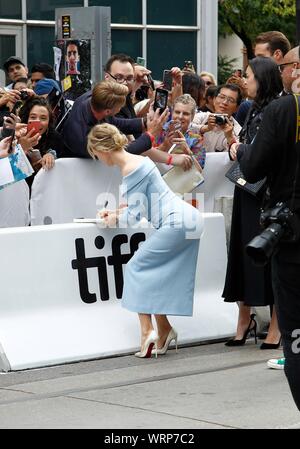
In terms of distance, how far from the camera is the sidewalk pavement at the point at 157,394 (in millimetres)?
6402

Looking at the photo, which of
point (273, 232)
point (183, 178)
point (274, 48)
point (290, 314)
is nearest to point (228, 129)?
point (183, 178)

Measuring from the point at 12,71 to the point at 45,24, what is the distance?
6.93m

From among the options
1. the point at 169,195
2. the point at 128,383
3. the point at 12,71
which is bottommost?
the point at 128,383

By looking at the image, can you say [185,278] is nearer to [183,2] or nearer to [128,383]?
[128,383]

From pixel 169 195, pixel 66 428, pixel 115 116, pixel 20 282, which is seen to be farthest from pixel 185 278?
pixel 66 428

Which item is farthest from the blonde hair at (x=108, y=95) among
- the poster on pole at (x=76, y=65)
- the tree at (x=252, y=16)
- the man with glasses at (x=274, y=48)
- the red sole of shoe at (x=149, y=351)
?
the tree at (x=252, y=16)

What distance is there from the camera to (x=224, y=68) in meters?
36.2

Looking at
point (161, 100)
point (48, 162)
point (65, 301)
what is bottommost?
point (65, 301)

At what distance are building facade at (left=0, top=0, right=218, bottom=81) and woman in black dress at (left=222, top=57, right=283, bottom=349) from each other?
38.1ft

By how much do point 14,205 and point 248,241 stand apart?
196 cm

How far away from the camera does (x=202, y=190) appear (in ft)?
34.5

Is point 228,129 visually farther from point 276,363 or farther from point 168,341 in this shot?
point 276,363

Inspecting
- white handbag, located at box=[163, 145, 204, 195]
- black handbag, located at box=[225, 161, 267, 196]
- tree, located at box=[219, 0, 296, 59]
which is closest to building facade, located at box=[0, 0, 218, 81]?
tree, located at box=[219, 0, 296, 59]

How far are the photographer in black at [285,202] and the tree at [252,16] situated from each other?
2531 centimetres
